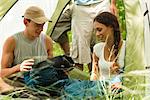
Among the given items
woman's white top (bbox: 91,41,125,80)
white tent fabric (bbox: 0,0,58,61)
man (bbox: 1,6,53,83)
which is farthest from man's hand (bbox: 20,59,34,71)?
white tent fabric (bbox: 0,0,58,61)

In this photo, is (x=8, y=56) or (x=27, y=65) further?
(x=8, y=56)

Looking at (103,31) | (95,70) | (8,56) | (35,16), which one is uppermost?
(35,16)

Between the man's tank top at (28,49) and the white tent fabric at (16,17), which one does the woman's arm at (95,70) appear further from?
the white tent fabric at (16,17)

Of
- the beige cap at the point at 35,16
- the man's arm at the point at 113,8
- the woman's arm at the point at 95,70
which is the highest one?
the man's arm at the point at 113,8

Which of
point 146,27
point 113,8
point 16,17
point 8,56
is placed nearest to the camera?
point 146,27

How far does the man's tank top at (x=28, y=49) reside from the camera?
3.59 metres

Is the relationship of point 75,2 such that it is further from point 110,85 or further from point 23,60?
point 110,85

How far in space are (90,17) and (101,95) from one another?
1.85 m

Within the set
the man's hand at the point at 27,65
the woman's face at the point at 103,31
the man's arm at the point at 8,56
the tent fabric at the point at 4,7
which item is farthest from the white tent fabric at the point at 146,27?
the tent fabric at the point at 4,7

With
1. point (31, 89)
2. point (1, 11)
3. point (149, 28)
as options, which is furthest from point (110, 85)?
point (1, 11)

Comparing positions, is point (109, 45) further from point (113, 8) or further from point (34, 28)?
point (113, 8)

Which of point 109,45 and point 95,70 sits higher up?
point 109,45

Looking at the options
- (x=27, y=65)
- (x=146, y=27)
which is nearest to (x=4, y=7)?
(x=27, y=65)

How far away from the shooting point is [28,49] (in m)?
3.66
